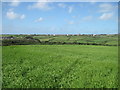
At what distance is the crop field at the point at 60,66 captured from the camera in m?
6.36

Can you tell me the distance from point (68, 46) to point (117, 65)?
230 centimetres

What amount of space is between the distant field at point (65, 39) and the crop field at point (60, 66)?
200 millimetres

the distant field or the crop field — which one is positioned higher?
the distant field

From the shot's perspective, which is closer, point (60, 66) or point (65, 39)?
point (60, 66)

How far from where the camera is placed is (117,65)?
6.88 meters

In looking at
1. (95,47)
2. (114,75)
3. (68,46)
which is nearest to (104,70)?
(114,75)

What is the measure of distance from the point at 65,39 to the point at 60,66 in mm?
1388

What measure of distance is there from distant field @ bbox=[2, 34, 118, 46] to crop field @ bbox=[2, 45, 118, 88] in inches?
7.9

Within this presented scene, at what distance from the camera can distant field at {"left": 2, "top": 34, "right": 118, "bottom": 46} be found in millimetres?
7258

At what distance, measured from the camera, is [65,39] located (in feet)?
24.7

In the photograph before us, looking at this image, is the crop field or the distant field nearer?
the crop field

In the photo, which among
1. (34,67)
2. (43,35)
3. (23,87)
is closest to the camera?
(23,87)

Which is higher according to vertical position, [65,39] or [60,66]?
[65,39]

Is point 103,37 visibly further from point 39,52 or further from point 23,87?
point 23,87
